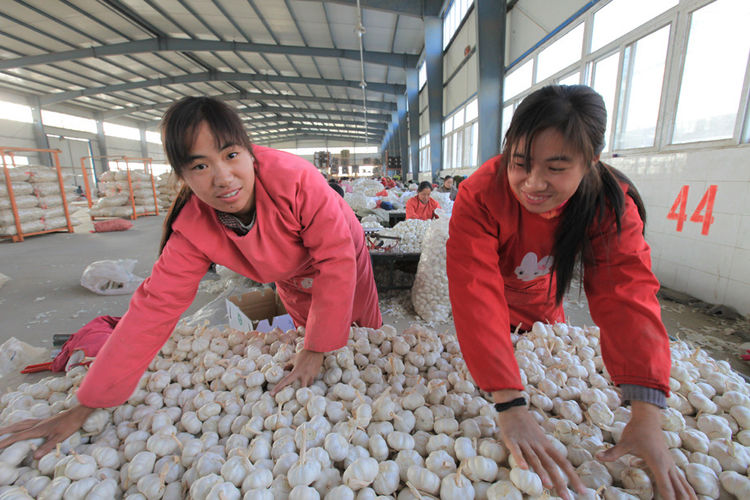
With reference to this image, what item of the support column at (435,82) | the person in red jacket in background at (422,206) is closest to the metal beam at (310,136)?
the support column at (435,82)

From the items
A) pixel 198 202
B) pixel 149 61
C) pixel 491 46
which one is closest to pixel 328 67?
pixel 149 61

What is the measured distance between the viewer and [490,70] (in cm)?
685

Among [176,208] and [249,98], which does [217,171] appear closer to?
[176,208]

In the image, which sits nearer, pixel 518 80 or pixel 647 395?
pixel 647 395

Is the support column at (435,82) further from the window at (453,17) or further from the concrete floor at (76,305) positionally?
the concrete floor at (76,305)

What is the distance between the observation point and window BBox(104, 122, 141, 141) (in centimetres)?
1973

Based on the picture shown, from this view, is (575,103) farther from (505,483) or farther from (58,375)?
(58,375)

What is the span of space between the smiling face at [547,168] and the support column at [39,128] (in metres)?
20.8

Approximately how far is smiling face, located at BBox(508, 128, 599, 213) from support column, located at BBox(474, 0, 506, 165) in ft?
23.4

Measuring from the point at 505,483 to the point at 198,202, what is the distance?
3.31 ft

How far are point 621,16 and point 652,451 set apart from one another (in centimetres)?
482

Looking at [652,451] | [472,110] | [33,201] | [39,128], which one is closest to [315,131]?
[39,128]

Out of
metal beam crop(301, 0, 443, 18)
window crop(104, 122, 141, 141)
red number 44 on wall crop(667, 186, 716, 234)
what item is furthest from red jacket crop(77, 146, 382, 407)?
window crop(104, 122, 141, 141)

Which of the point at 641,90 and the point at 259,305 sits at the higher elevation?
the point at 641,90
